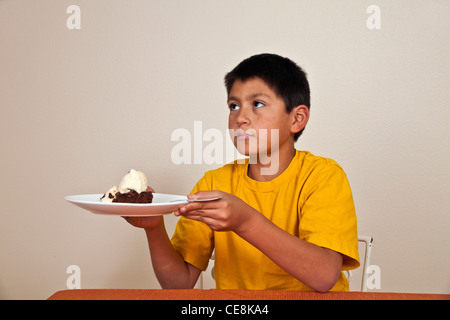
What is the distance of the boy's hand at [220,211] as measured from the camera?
80 cm

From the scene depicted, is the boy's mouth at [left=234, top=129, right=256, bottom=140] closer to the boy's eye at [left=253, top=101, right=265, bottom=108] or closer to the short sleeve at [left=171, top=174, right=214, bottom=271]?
the boy's eye at [left=253, top=101, right=265, bottom=108]

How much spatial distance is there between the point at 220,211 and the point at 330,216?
301 millimetres

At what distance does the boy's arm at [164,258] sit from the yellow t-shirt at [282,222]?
0.16ft

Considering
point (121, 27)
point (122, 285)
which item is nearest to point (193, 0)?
point (121, 27)

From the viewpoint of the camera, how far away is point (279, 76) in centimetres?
120

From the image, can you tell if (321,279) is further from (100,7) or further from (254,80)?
(100,7)

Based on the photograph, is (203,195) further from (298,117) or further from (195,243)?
(298,117)

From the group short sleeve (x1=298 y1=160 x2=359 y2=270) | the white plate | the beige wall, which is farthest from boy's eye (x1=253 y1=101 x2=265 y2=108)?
the beige wall

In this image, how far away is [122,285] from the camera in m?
2.04

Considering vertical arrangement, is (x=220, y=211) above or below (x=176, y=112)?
below

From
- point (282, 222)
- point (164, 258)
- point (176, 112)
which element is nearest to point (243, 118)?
point (282, 222)

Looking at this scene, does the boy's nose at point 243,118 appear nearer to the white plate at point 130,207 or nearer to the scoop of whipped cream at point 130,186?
the scoop of whipped cream at point 130,186

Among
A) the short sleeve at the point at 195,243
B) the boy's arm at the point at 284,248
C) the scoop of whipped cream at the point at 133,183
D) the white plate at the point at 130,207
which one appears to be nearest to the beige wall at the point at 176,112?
the short sleeve at the point at 195,243
